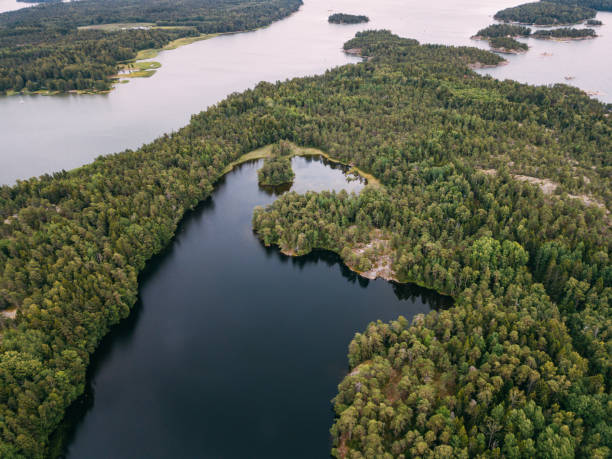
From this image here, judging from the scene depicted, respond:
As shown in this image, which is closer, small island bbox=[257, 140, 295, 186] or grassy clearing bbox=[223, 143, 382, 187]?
small island bbox=[257, 140, 295, 186]

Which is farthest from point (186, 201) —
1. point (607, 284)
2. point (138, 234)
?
point (607, 284)

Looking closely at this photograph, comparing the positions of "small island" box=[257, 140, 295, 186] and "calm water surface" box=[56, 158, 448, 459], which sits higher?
"small island" box=[257, 140, 295, 186]

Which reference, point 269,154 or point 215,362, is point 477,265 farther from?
point 269,154

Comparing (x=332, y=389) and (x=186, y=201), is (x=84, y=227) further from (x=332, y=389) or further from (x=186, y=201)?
(x=332, y=389)

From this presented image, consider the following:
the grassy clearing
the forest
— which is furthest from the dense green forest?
the grassy clearing

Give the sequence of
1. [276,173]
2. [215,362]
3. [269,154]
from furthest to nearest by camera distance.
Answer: [269,154], [276,173], [215,362]

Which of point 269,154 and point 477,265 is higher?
point 269,154

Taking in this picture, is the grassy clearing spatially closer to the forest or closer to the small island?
the forest

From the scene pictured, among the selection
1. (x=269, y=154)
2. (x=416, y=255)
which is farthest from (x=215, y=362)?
(x=269, y=154)

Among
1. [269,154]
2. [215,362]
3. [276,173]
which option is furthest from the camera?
[269,154]

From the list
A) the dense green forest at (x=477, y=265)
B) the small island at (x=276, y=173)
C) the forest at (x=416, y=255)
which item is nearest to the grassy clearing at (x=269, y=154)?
the forest at (x=416, y=255)
